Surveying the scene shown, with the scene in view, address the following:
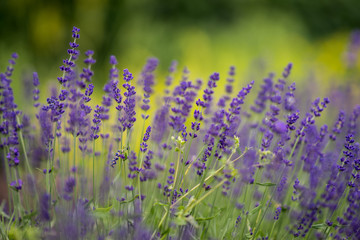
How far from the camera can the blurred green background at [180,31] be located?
8.45 meters

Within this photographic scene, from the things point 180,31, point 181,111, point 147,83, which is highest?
point 180,31

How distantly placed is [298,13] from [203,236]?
9682 millimetres

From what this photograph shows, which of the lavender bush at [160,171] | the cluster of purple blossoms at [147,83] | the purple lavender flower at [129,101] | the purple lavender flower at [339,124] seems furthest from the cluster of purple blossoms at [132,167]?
the purple lavender flower at [339,124]

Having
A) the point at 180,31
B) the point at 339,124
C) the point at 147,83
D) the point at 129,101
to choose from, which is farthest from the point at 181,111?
the point at 180,31

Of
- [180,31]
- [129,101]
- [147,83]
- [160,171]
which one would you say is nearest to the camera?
[129,101]

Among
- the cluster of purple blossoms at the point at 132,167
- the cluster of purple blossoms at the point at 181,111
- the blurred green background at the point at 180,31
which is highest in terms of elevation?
the blurred green background at the point at 180,31

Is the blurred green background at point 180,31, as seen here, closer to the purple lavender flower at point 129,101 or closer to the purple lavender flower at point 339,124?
the purple lavender flower at point 339,124

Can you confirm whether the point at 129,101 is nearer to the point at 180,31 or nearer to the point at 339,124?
the point at 339,124

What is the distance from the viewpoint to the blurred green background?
8.45m

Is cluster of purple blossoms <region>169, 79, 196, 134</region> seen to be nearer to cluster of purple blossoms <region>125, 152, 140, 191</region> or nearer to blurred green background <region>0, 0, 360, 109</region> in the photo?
cluster of purple blossoms <region>125, 152, 140, 191</region>

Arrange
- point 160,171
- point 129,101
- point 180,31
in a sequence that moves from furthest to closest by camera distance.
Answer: point 180,31, point 160,171, point 129,101

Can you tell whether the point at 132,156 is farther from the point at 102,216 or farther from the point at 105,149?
the point at 105,149

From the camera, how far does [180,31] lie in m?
9.35

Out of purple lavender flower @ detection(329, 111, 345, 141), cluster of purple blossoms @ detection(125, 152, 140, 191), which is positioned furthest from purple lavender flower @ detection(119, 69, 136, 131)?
purple lavender flower @ detection(329, 111, 345, 141)
